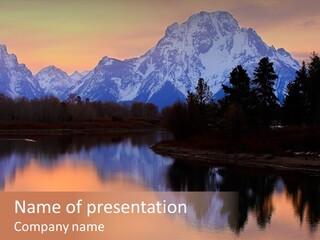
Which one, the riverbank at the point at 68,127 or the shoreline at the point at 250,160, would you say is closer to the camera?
the shoreline at the point at 250,160

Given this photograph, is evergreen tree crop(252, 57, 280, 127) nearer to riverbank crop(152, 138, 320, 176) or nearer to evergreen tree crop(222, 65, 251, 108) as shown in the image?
evergreen tree crop(222, 65, 251, 108)

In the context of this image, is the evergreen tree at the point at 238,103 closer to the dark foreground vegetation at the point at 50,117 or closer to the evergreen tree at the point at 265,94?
the evergreen tree at the point at 265,94

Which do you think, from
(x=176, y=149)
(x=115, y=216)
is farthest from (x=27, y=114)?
(x=115, y=216)

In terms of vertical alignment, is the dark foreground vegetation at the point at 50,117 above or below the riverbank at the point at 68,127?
above

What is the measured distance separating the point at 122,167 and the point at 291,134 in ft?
57.6

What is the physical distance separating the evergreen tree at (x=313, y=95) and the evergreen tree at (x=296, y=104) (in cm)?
74

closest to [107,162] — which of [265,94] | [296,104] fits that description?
[265,94]

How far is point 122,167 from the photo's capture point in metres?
48.3

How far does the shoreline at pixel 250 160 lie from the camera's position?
143ft

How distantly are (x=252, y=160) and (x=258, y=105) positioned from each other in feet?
48.0

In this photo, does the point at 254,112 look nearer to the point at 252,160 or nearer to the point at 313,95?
the point at 313,95

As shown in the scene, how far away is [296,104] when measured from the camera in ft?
214

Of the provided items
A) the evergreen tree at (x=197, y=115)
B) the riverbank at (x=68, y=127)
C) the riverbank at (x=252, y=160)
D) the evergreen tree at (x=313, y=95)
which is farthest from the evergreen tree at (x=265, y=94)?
the riverbank at (x=68, y=127)

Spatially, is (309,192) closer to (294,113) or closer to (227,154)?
(227,154)
